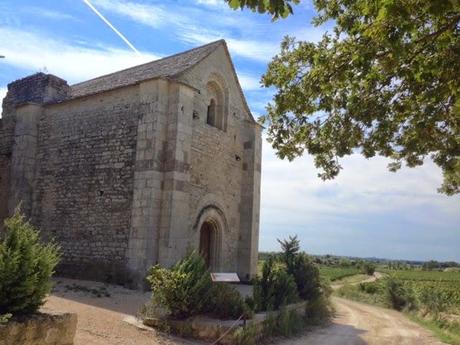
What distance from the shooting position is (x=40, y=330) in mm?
5871

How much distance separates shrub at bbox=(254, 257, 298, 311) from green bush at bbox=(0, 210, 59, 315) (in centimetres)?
626

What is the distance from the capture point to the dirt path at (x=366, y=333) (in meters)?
11.2

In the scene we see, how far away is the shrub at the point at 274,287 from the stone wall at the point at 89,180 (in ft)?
15.0

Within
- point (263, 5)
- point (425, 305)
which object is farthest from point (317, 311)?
point (263, 5)

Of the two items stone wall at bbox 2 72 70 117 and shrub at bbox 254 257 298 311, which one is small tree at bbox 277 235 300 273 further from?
stone wall at bbox 2 72 70 117

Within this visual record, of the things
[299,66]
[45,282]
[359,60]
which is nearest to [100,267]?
[45,282]

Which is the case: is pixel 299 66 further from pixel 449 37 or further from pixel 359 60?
pixel 449 37

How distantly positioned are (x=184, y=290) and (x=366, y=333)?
20.2 ft

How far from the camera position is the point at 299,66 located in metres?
7.79

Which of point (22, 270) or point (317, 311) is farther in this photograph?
point (317, 311)

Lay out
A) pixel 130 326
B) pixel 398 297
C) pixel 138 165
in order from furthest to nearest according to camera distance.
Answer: pixel 398 297, pixel 138 165, pixel 130 326

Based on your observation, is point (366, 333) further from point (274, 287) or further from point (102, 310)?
point (102, 310)

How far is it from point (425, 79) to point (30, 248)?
20.4ft

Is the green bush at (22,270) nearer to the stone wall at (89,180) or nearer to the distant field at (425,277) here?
the stone wall at (89,180)
